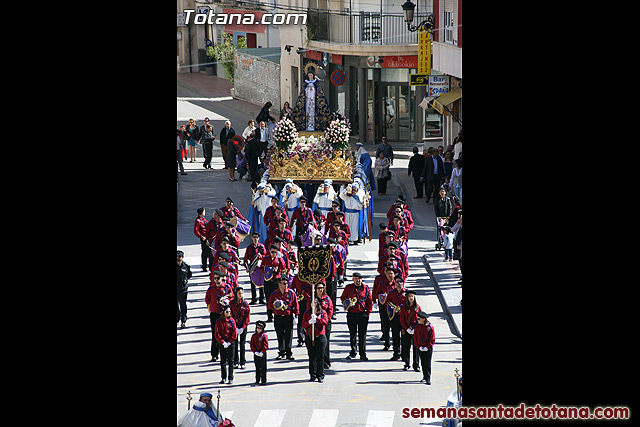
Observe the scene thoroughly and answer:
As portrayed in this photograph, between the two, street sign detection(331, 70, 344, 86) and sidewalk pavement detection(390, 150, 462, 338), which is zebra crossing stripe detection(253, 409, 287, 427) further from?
street sign detection(331, 70, 344, 86)

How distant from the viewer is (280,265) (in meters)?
16.8

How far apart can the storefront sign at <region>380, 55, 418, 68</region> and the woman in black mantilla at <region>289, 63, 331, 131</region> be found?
10210 mm

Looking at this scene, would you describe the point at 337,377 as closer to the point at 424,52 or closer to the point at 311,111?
the point at 311,111

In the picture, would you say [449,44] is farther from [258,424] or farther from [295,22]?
[258,424]

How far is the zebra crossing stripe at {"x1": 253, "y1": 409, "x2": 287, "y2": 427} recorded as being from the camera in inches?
503

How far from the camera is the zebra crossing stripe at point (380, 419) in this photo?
41.7ft

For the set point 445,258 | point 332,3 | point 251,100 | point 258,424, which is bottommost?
point 258,424

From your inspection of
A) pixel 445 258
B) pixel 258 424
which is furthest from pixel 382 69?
pixel 258 424

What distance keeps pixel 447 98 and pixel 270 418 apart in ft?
55.4

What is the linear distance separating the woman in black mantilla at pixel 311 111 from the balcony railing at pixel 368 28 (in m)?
9.45

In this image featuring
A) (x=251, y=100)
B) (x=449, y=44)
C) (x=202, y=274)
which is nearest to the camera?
(x=202, y=274)

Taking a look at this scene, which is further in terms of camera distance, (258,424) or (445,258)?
(445,258)

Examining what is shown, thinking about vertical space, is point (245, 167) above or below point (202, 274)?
above

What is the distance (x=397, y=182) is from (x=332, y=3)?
10.5m
